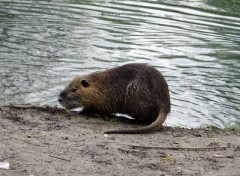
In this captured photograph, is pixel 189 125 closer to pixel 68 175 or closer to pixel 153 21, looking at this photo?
pixel 68 175

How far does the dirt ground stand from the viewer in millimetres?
4805

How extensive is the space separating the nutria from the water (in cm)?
69

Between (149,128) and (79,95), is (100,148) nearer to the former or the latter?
(149,128)

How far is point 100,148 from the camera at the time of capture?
5355 mm

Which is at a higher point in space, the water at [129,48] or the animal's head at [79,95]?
the animal's head at [79,95]

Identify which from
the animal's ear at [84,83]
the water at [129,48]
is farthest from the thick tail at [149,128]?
the animal's ear at [84,83]

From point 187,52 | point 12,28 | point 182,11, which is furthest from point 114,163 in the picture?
point 182,11

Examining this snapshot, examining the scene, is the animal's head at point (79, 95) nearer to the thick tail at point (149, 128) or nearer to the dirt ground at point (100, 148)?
the dirt ground at point (100, 148)

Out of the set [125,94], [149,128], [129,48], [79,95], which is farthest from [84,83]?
[129,48]

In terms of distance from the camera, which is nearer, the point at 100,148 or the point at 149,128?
the point at 100,148

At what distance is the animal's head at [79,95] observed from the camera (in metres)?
6.89

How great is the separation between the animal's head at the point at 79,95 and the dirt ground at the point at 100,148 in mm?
262

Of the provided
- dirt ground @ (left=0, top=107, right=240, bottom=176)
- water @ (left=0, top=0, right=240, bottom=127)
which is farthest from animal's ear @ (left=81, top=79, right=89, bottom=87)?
water @ (left=0, top=0, right=240, bottom=127)

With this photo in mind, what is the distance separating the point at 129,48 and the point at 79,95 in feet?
13.3
